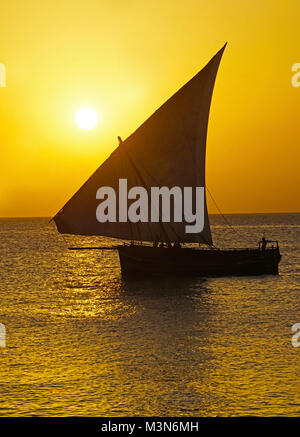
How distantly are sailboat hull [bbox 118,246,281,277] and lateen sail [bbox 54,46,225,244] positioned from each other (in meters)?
1.31

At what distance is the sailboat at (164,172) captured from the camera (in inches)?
1873

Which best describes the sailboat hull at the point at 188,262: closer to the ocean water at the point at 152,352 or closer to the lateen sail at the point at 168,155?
the lateen sail at the point at 168,155

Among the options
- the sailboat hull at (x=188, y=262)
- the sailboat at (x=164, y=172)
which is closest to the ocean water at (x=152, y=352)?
the sailboat hull at (x=188, y=262)

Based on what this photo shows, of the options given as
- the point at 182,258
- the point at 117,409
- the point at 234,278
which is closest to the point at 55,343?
the point at 117,409

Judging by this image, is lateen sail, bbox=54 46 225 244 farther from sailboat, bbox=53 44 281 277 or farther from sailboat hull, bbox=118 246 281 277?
sailboat hull, bbox=118 246 281 277

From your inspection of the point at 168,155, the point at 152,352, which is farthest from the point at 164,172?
the point at 152,352

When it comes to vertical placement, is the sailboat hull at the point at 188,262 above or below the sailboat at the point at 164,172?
below

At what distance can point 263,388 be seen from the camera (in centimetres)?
1930

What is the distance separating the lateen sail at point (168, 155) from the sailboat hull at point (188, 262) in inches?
51.4

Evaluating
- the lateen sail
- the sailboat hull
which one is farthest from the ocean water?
the lateen sail

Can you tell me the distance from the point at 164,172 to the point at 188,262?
7235 millimetres

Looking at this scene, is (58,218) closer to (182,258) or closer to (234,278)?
(182,258)

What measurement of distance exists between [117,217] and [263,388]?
1142 inches

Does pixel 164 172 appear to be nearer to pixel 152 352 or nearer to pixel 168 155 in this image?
pixel 168 155
